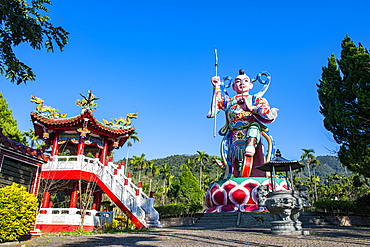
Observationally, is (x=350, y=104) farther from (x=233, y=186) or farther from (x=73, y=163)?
(x=73, y=163)

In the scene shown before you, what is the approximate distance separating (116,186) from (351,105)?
13259 millimetres

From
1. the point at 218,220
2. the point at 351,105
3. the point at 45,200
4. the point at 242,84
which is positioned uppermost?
the point at 242,84

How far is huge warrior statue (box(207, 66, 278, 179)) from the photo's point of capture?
1795 centimetres

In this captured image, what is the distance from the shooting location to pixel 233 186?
16.8m

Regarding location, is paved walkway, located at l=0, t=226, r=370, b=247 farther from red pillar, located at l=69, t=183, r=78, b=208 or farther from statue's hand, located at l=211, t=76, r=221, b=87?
statue's hand, located at l=211, t=76, r=221, b=87

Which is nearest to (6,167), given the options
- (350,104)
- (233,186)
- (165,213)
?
(233,186)

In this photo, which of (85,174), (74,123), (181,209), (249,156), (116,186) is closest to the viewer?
(116,186)

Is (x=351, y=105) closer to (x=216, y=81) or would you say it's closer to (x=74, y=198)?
(x=216, y=81)

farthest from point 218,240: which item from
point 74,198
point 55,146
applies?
point 55,146

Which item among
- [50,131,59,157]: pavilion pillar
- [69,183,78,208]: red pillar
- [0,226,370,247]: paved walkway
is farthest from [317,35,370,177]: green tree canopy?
[50,131,59,157]: pavilion pillar

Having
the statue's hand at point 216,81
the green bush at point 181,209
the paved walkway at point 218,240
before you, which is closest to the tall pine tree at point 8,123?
the green bush at point 181,209

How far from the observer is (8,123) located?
21406mm

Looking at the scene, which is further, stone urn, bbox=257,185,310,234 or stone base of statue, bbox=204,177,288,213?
stone base of statue, bbox=204,177,288,213

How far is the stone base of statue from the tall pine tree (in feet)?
48.1
